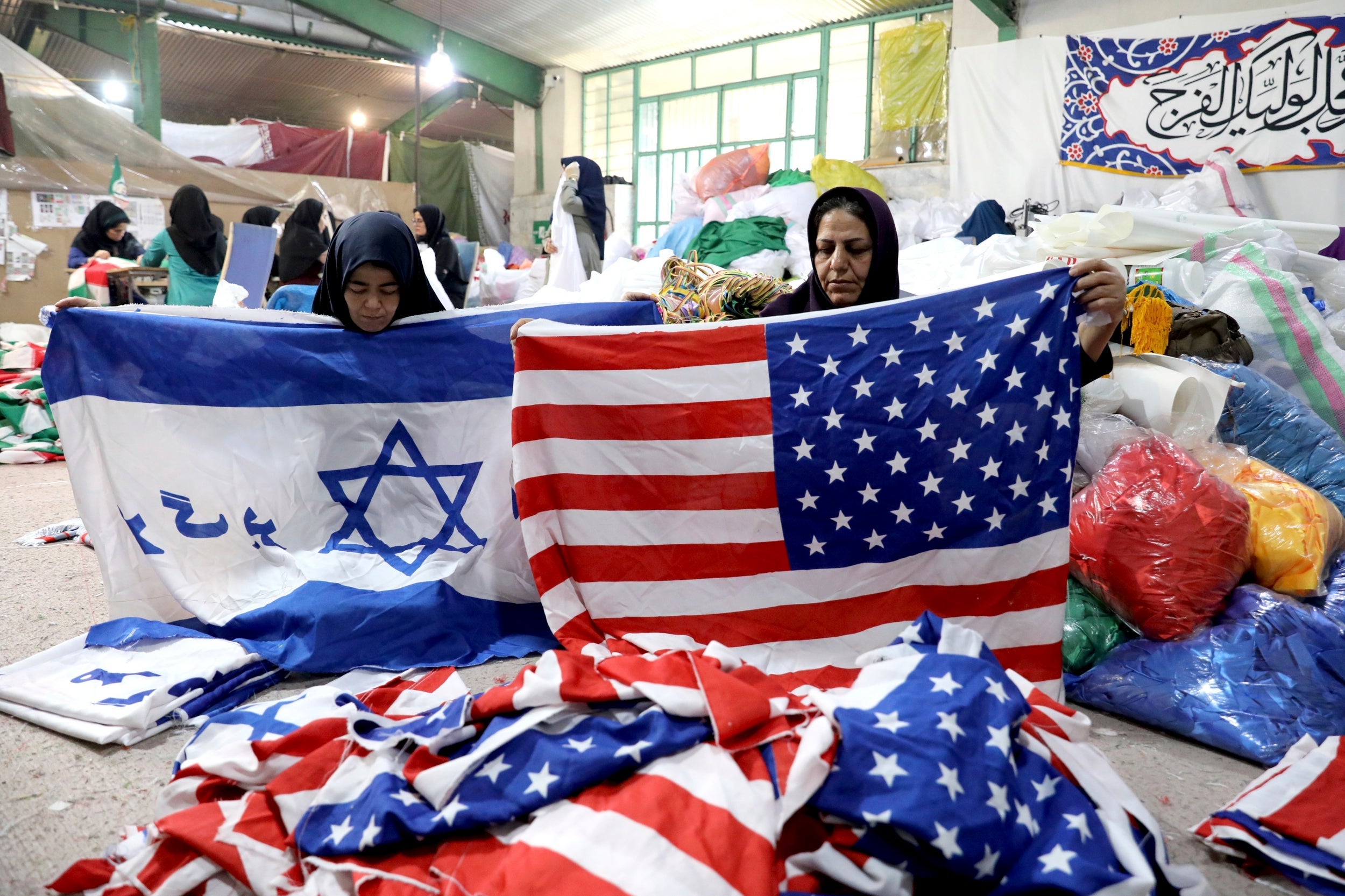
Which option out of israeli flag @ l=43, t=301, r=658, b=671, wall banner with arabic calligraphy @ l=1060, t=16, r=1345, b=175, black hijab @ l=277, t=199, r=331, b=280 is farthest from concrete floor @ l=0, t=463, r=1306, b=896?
wall banner with arabic calligraphy @ l=1060, t=16, r=1345, b=175

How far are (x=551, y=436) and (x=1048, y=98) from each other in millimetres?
6029

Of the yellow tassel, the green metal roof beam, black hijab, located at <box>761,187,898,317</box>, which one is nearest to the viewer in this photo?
black hijab, located at <box>761,187,898,317</box>

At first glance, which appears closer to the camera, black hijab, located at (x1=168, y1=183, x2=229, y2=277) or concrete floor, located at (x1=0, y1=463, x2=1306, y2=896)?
concrete floor, located at (x1=0, y1=463, x2=1306, y2=896)

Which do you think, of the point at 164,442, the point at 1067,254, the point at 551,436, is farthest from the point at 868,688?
the point at 1067,254

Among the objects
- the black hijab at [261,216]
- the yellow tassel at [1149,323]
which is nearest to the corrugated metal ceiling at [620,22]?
the black hijab at [261,216]

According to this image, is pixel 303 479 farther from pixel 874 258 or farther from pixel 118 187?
pixel 118 187

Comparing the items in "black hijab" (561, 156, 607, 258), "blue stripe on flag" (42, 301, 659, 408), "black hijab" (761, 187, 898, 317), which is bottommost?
"blue stripe on flag" (42, 301, 659, 408)

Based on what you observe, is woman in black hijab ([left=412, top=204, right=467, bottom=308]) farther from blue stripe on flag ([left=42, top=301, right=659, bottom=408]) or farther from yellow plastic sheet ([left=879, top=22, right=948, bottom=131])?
yellow plastic sheet ([left=879, top=22, right=948, bottom=131])

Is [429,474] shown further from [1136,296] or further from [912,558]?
[1136,296]

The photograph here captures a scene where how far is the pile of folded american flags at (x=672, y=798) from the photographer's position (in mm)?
1180

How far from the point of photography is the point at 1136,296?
2834mm

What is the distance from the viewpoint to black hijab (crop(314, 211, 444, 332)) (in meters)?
2.34

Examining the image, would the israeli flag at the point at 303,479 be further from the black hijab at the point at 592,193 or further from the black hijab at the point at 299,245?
the black hijab at the point at 592,193

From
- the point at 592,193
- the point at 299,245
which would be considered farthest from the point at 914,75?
the point at 299,245
